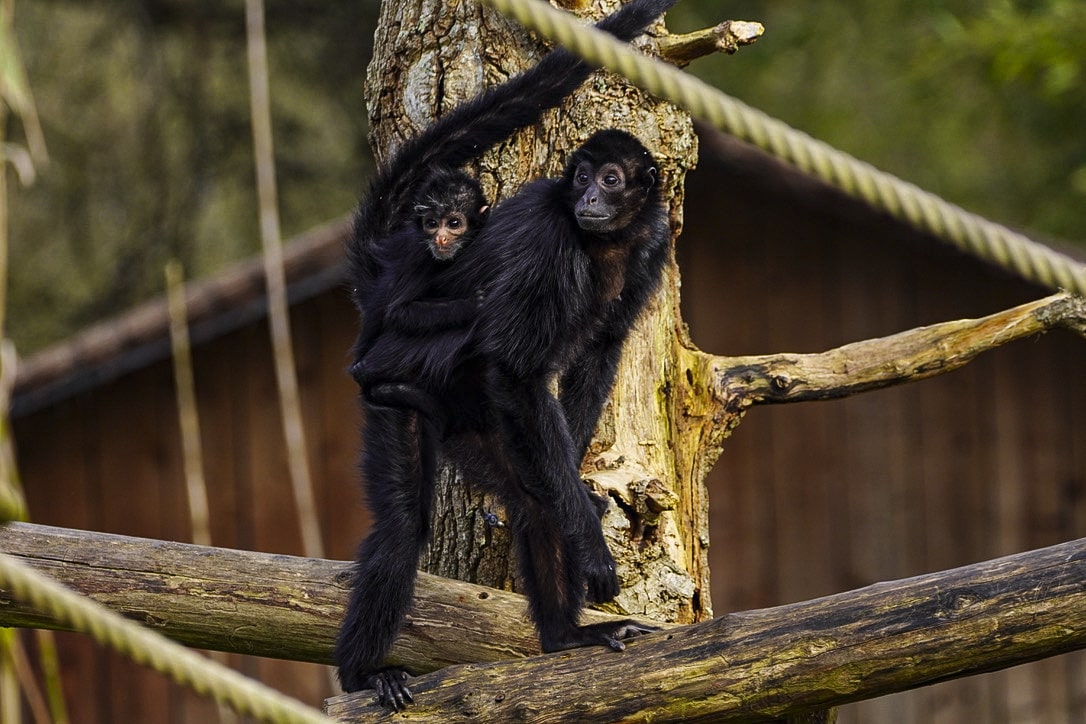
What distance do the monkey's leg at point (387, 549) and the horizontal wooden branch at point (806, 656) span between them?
27cm

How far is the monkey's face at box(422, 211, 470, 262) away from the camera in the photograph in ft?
15.1

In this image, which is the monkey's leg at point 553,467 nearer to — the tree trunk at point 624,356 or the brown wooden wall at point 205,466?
the tree trunk at point 624,356

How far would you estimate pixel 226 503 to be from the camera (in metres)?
9.54

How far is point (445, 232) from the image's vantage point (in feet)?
15.1

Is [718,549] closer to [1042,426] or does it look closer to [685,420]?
[1042,426]

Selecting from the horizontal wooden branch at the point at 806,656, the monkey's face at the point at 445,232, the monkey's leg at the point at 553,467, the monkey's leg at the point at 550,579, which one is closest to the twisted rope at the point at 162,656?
the horizontal wooden branch at the point at 806,656

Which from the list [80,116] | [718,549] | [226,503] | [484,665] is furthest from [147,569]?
[80,116]

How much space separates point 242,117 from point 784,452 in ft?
28.6

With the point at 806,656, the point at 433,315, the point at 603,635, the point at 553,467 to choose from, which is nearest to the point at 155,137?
the point at 433,315

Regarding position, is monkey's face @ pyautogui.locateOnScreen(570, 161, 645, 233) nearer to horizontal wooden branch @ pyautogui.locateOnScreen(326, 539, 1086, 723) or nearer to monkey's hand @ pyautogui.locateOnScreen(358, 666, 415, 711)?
horizontal wooden branch @ pyautogui.locateOnScreen(326, 539, 1086, 723)

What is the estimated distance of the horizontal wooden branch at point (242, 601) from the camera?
14.0 ft

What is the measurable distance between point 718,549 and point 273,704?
330 inches

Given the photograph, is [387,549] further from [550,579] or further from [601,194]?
[601,194]

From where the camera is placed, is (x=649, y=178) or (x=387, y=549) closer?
(x=387, y=549)
